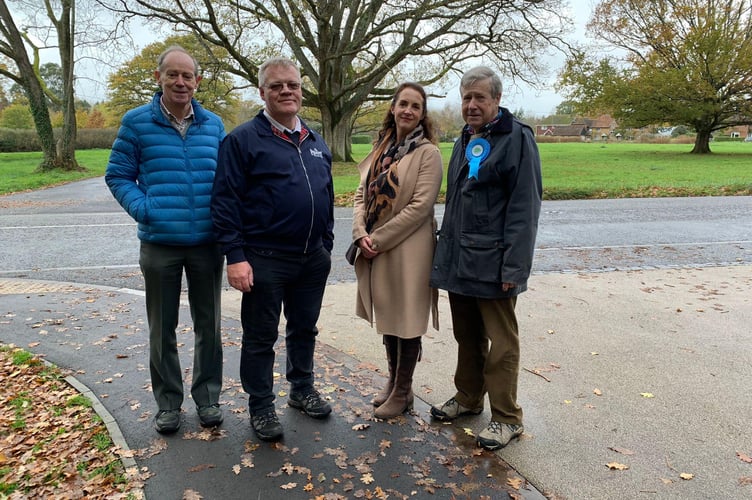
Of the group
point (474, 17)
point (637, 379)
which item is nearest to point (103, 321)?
point (637, 379)

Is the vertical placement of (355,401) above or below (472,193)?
below

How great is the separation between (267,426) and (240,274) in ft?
3.39

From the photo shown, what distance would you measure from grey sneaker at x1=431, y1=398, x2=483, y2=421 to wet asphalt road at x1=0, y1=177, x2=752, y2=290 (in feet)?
12.4

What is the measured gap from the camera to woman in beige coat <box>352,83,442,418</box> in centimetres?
339

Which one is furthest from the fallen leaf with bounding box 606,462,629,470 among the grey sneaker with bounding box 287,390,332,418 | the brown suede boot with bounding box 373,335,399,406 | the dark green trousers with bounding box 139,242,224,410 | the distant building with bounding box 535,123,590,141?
the distant building with bounding box 535,123,590,141

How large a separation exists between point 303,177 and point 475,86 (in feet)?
3.76

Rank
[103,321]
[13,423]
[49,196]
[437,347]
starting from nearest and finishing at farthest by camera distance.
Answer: [13,423], [437,347], [103,321], [49,196]

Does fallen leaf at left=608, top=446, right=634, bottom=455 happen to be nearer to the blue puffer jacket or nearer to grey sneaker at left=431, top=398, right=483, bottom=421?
grey sneaker at left=431, top=398, right=483, bottom=421

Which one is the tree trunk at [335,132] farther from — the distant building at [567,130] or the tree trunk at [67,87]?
the distant building at [567,130]

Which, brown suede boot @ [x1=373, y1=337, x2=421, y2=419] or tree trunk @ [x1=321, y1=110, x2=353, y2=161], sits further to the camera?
tree trunk @ [x1=321, y1=110, x2=353, y2=161]

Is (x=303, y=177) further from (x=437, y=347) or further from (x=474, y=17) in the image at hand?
(x=474, y=17)

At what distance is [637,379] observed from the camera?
4.30 metres

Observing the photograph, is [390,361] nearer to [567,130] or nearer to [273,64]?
[273,64]

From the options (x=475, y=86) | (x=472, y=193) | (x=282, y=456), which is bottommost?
(x=282, y=456)
